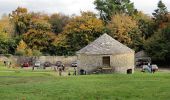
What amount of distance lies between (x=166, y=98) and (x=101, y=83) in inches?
347

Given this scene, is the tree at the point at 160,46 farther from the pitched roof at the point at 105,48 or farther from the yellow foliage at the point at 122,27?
the pitched roof at the point at 105,48

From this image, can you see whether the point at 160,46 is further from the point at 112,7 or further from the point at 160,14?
the point at 112,7

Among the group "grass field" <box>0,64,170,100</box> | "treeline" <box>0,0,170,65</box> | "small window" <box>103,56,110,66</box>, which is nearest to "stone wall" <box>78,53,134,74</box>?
"small window" <box>103,56,110,66</box>

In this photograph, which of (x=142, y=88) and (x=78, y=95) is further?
(x=142, y=88)

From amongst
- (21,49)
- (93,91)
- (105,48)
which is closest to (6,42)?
(21,49)

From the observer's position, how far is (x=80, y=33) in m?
99.5

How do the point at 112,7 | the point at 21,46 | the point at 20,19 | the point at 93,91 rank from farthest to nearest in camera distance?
the point at 20,19 < the point at 112,7 < the point at 21,46 < the point at 93,91

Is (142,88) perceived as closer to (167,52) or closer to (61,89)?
(61,89)

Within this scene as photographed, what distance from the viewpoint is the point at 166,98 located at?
24.8 meters

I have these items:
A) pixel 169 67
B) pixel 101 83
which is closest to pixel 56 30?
pixel 169 67

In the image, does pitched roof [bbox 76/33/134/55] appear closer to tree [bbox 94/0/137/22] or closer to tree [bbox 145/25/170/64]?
tree [bbox 145/25/170/64]

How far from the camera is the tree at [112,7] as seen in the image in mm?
107725

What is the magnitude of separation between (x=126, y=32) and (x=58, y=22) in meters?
23.7

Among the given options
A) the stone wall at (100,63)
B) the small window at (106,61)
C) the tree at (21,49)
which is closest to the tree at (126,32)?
the tree at (21,49)
